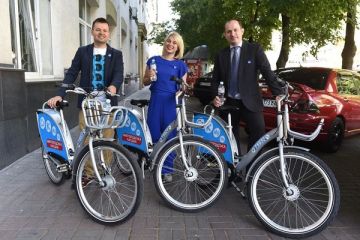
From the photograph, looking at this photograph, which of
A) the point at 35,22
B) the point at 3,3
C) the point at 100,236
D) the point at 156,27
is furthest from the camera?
the point at 156,27

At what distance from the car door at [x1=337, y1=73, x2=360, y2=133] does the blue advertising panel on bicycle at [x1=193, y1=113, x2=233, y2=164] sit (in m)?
3.62

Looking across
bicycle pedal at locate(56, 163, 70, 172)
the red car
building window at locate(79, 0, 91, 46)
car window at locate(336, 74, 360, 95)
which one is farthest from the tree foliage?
bicycle pedal at locate(56, 163, 70, 172)

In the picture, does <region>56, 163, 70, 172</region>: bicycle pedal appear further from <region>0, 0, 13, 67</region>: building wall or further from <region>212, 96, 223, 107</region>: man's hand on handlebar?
<region>0, 0, 13, 67</region>: building wall

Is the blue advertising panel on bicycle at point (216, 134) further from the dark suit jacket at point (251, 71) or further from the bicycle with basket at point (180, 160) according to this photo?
the dark suit jacket at point (251, 71)

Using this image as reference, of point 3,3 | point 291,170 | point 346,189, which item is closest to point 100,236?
point 291,170

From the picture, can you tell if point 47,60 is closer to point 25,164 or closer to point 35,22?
point 35,22

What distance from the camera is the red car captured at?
6.44 metres

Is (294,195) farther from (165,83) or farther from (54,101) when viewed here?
(54,101)

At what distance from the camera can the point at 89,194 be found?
3.92 meters

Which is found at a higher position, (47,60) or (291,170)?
(47,60)

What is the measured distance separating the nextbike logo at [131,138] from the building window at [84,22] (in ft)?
22.7

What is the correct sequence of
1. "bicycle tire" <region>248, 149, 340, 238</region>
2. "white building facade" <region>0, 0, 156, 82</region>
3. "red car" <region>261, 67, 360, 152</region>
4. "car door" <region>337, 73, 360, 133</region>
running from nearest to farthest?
"bicycle tire" <region>248, 149, 340, 238</region> → "white building facade" <region>0, 0, 156, 82</region> → "red car" <region>261, 67, 360, 152</region> → "car door" <region>337, 73, 360, 133</region>

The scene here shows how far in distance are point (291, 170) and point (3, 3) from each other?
414 centimetres

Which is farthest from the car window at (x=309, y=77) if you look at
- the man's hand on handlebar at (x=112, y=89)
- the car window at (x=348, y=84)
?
the man's hand on handlebar at (x=112, y=89)
